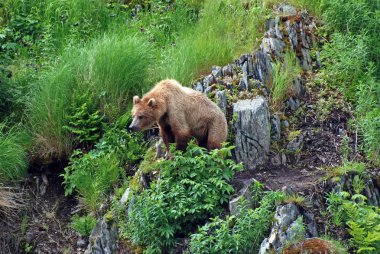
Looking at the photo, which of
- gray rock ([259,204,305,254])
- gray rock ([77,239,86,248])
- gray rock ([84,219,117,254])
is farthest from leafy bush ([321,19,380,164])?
gray rock ([77,239,86,248])

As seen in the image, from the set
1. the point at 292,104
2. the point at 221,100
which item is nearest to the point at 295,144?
the point at 292,104

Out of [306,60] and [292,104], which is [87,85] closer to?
[292,104]

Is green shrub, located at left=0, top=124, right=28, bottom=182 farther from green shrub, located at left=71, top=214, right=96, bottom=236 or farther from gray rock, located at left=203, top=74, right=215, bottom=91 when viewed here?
gray rock, located at left=203, top=74, right=215, bottom=91

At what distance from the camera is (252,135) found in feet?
30.4

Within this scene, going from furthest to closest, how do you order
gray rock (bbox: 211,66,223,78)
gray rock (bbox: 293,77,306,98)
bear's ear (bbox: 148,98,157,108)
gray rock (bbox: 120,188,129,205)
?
gray rock (bbox: 293,77,306,98) → gray rock (bbox: 211,66,223,78) → gray rock (bbox: 120,188,129,205) → bear's ear (bbox: 148,98,157,108)

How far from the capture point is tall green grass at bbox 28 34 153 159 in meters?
10.4

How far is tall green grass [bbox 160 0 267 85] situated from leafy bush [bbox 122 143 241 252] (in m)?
2.27

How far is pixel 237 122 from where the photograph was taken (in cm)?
930

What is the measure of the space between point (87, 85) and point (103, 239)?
2.76m

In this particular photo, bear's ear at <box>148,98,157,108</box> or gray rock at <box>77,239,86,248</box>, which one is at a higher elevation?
bear's ear at <box>148,98,157,108</box>

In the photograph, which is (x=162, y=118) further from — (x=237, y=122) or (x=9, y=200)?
(x=9, y=200)

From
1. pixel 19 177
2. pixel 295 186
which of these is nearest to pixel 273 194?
pixel 295 186

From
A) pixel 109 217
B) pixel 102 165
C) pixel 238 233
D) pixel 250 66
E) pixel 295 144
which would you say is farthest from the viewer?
pixel 250 66

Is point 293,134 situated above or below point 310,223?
above
